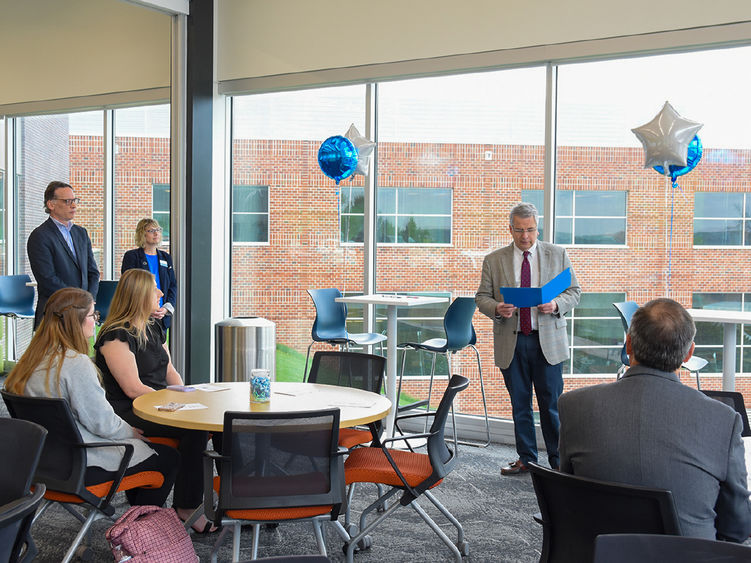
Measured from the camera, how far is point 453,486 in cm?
498

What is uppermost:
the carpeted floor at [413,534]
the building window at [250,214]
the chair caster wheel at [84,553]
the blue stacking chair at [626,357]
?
the building window at [250,214]

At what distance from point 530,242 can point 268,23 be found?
3756 millimetres

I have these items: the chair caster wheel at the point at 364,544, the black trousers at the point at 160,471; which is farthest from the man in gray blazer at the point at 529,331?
the black trousers at the point at 160,471

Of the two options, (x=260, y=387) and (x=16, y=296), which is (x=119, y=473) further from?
(x=16, y=296)

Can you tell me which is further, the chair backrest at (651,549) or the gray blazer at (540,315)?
the gray blazer at (540,315)

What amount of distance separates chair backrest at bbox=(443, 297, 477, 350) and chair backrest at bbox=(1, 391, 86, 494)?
339 cm

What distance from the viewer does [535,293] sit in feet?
15.4

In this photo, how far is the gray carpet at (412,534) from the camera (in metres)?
3.75

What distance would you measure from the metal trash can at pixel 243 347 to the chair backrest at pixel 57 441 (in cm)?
338

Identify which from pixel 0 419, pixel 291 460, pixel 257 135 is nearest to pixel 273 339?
pixel 257 135

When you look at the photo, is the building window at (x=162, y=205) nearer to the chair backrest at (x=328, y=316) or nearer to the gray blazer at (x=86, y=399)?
the chair backrest at (x=328, y=316)

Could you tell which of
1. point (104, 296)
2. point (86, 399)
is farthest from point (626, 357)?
point (104, 296)

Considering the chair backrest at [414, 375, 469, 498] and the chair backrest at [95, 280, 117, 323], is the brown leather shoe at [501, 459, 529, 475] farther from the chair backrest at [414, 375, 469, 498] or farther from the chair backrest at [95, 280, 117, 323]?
the chair backrest at [95, 280, 117, 323]

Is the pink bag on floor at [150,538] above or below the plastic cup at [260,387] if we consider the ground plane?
below
